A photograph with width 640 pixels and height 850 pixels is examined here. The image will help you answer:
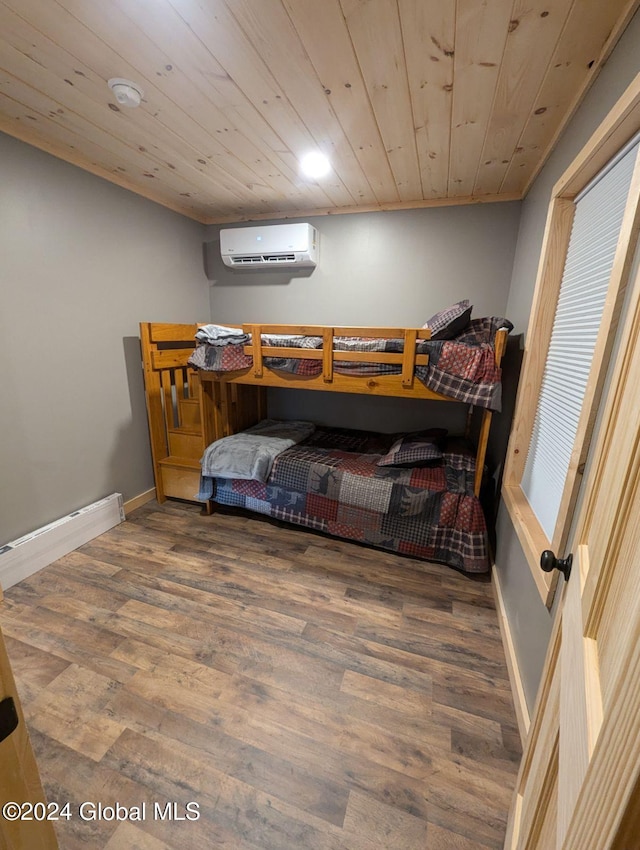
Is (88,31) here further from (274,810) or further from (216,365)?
(274,810)

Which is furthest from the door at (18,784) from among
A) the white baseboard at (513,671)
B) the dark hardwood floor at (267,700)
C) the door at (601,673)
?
Answer: the white baseboard at (513,671)

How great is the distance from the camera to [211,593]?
185 centimetres

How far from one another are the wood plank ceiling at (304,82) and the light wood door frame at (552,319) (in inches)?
14.5

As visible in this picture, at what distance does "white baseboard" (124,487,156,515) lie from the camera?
2.61 meters

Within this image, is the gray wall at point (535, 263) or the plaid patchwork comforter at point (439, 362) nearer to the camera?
the gray wall at point (535, 263)

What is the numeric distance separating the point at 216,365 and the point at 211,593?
4.74 ft

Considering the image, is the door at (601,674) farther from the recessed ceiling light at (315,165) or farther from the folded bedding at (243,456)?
the recessed ceiling light at (315,165)

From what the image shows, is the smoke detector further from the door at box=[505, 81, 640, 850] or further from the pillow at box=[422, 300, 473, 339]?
the door at box=[505, 81, 640, 850]

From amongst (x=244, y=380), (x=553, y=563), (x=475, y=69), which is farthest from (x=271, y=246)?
(x=553, y=563)

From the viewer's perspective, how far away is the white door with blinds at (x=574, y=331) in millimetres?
1092

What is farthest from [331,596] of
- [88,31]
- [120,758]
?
[88,31]

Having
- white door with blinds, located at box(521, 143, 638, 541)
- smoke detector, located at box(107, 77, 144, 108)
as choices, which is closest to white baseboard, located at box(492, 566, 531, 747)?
white door with blinds, located at box(521, 143, 638, 541)

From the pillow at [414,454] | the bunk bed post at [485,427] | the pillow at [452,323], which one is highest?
the pillow at [452,323]

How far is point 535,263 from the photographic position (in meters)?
1.88
